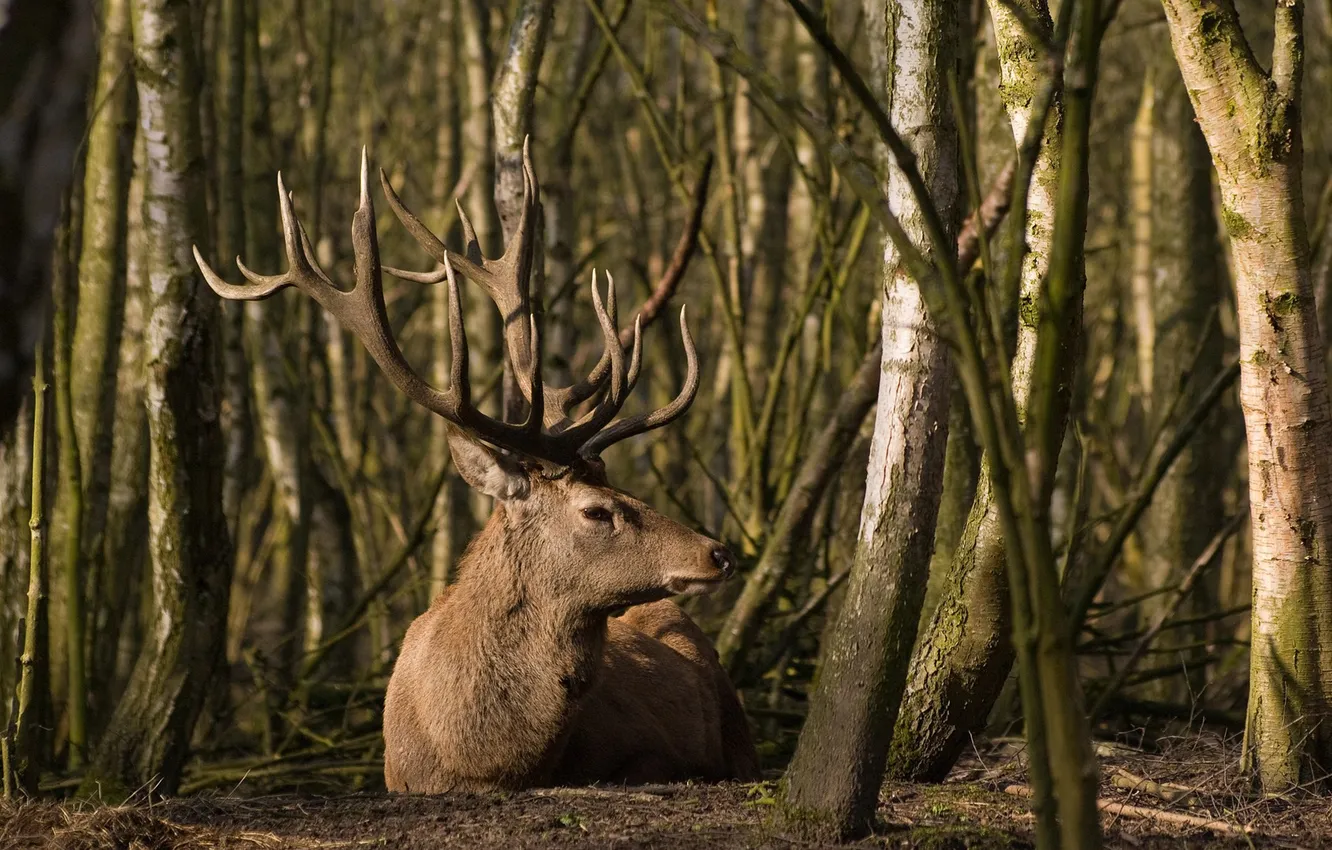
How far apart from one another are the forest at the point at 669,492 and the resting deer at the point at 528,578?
2 centimetres

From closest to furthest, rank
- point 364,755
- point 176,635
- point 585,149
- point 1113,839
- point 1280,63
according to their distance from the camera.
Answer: point 1113,839
point 1280,63
point 176,635
point 364,755
point 585,149

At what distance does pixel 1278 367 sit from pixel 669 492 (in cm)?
346

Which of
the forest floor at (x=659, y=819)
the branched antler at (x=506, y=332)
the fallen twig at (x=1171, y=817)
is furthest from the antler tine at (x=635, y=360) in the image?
the fallen twig at (x=1171, y=817)

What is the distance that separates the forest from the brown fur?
13mm

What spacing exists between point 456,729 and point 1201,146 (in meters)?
5.68

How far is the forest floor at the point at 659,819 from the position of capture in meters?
3.37

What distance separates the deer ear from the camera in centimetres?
473

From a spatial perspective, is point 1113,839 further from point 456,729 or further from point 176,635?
point 176,635

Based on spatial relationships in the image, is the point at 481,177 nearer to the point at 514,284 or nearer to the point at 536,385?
the point at 514,284

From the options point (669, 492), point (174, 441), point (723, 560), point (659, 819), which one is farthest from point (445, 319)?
point (659, 819)

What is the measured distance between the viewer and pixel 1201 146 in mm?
8195

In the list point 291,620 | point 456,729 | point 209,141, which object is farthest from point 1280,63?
point 291,620

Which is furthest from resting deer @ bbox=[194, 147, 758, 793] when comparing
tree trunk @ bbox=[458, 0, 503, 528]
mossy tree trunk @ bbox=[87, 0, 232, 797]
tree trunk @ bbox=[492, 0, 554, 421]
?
tree trunk @ bbox=[458, 0, 503, 528]

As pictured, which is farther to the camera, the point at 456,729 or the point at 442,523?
the point at 442,523
